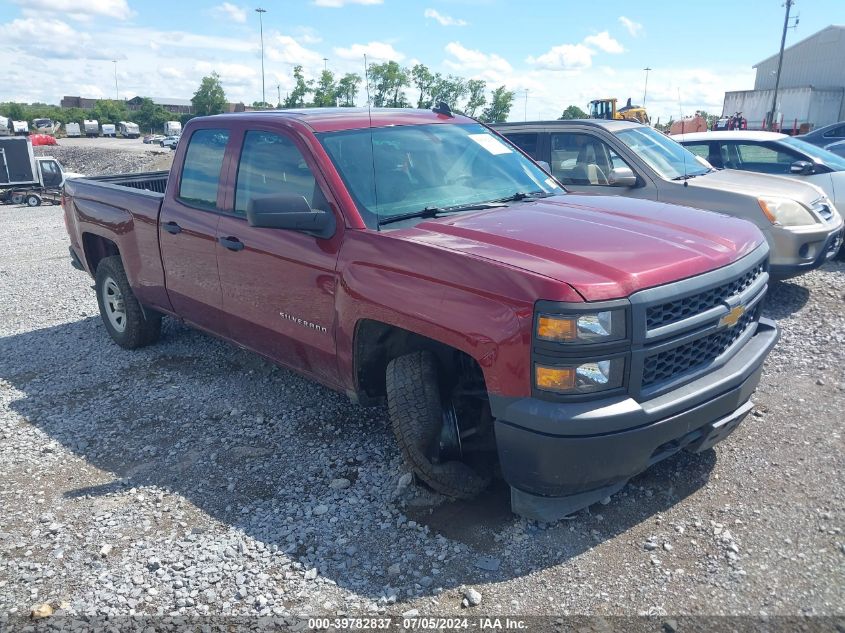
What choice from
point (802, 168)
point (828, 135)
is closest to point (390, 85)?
point (802, 168)

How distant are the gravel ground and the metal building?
149ft

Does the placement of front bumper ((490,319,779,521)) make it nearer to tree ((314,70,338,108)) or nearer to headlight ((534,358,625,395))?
headlight ((534,358,625,395))

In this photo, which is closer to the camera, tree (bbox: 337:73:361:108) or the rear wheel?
the rear wheel

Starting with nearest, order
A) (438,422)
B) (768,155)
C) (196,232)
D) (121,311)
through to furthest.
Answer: (438,422)
(196,232)
(121,311)
(768,155)

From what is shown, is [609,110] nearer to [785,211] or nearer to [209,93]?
[785,211]

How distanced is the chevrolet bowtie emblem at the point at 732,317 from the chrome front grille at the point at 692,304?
0.22 ft

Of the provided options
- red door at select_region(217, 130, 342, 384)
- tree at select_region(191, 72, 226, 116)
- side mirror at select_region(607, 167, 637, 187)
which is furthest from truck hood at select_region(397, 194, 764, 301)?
tree at select_region(191, 72, 226, 116)

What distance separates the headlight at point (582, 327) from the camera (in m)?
2.79

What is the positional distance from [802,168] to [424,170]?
20.6ft

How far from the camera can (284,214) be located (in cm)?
351

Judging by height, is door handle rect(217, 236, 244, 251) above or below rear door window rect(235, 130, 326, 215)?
below

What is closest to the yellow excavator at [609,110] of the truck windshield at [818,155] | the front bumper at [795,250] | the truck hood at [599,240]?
the truck windshield at [818,155]

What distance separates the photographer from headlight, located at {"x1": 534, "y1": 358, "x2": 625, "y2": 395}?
9.35ft

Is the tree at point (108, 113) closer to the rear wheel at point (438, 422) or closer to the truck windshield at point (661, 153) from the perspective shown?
the truck windshield at point (661, 153)
